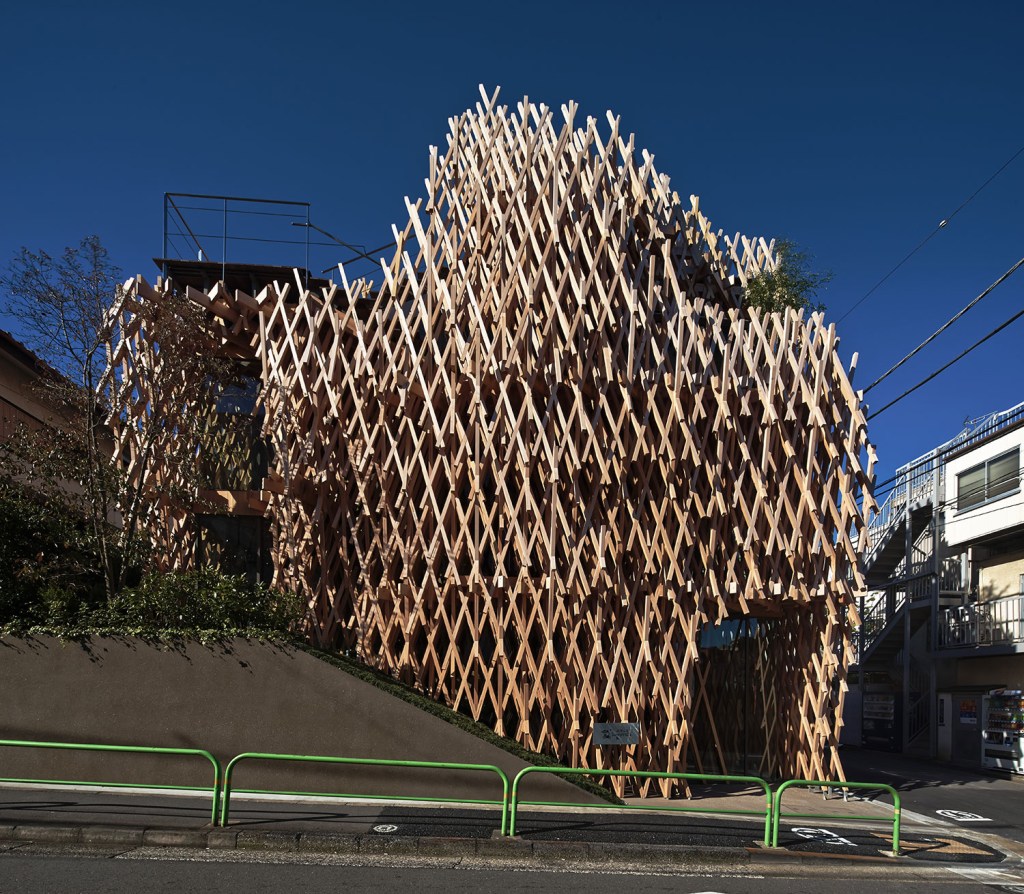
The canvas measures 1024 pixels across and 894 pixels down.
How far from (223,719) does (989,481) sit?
19175mm

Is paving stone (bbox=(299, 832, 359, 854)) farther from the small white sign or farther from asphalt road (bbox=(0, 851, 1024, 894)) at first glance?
the small white sign

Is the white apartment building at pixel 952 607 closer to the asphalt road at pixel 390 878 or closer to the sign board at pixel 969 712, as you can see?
the sign board at pixel 969 712

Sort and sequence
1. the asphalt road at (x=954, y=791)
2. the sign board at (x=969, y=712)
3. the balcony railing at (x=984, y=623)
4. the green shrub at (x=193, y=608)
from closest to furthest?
1. the green shrub at (x=193, y=608)
2. the asphalt road at (x=954, y=791)
3. the balcony railing at (x=984, y=623)
4. the sign board at (x=969, y=712)

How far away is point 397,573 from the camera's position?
13.7m

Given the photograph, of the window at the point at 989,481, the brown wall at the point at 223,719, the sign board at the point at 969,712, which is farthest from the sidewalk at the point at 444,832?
the window at the point at 989,481

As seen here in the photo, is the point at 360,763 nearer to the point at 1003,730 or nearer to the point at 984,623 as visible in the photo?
the point at 1003,730

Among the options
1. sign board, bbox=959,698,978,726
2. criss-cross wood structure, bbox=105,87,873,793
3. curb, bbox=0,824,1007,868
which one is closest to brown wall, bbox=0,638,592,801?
criss-cross wood structure, bbox=105,87,873,793

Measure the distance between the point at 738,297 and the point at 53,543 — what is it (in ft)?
38.9

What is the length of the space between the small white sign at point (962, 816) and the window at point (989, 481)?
34.0 ft

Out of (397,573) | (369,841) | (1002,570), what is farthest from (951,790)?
(369,841)

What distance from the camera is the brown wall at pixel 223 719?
11.1 meters

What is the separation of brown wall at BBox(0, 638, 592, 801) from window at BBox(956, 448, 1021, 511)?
1545cm

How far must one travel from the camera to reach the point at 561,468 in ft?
43.4

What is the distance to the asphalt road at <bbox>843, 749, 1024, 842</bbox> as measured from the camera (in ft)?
40.8
